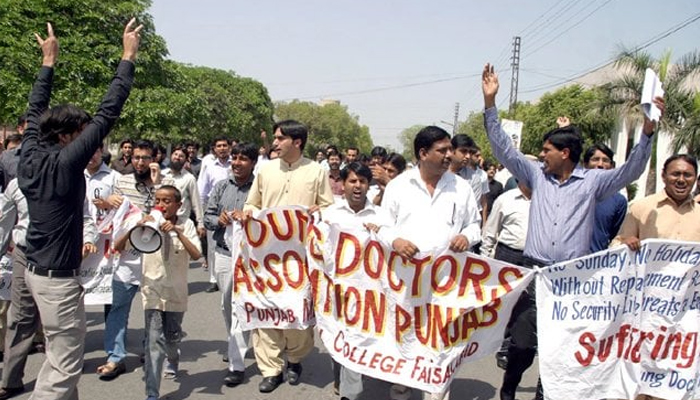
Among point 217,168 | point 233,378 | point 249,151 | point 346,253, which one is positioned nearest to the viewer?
point 346,253

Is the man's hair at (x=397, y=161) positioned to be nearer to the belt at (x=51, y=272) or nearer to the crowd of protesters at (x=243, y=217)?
the crowd of protesters at (x=243, y=217)

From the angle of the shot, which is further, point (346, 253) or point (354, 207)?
point (354, 207)

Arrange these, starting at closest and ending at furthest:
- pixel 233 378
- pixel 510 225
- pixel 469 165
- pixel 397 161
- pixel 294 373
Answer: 1. pixel 233 378
2. pixel 294 373
3. pixel 510 225
4. pixel 397 161
5. pixel 469 165

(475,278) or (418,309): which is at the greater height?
(475,278)

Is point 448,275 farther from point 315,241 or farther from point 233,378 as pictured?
point 233,378

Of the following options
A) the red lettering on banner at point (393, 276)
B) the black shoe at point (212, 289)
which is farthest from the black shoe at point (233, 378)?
the black shoe at point (212, 289)

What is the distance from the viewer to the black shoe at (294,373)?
5207 millimetres

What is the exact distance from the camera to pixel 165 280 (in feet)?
15.4

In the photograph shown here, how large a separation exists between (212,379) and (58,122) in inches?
101

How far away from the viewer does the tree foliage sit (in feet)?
63.0

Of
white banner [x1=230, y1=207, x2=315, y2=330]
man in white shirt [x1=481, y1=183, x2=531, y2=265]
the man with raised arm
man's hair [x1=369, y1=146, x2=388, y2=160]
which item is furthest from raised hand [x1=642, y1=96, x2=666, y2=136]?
man's hair [x1=369, y1=146, x2=388, y2=160]

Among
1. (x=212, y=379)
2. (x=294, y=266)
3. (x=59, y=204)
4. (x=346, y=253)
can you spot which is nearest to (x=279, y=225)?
(x=294, y=266)

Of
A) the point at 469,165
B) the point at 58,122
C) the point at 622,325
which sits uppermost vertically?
the point at 469,165

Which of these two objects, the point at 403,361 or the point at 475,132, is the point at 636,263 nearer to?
the point at 403,361
